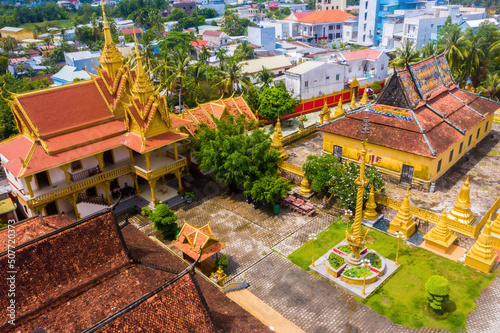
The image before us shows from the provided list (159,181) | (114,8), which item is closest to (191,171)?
(159,181)

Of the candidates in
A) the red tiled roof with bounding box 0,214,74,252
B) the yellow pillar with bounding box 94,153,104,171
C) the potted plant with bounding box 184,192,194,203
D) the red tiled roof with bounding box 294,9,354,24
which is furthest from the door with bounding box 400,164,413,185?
the red tiled roof with bounding box 294,9,354,24

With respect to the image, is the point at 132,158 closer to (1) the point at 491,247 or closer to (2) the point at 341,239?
(2) the point at 341,239

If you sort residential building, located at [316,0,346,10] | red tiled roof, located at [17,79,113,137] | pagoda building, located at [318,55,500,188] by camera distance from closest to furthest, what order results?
red tiled roof, located at [17,79,113,137] < pagoda building, located at [318,55,500,188] < residential building, located at [316,0,346,10]

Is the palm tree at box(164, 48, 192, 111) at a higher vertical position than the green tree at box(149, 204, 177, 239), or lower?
higher

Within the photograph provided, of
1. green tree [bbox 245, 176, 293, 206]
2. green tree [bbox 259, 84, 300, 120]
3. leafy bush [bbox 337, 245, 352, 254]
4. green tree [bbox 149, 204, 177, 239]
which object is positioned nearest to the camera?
leafy bush [bbox 337, 245, 352, 254]

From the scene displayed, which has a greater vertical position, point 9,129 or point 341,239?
point 9,129

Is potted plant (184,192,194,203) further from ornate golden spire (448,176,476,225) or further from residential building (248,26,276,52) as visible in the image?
residential building (248,26,276,52)

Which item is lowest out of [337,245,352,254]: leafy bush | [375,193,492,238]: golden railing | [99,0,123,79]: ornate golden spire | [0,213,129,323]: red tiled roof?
[337,245,352,254]: leafy bush
